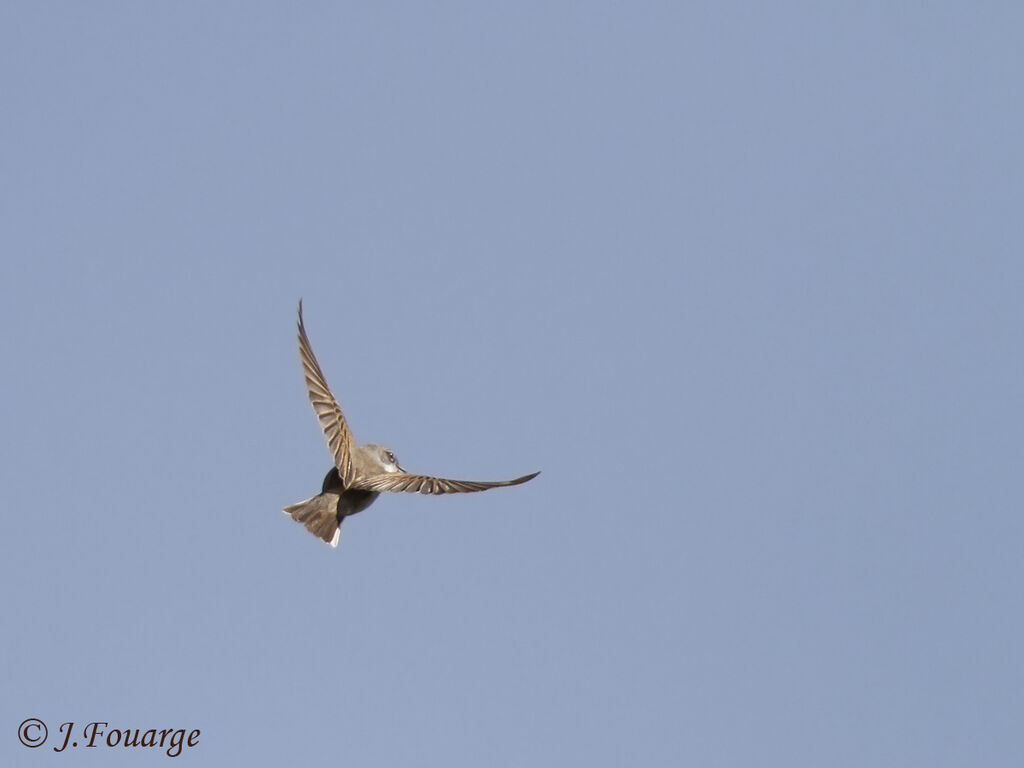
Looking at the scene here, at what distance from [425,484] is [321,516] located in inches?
76.1

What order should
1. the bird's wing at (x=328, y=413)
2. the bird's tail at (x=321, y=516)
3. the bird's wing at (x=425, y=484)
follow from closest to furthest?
the bird's wing at (x=425, y=484) → the bird's tail at (x=321, y=516) → the bird's wing at (x=328, y=413)

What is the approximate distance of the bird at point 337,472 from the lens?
14016 millimetres

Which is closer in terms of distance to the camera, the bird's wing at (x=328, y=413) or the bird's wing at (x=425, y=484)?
the bird's wing at (x=425, y=484)

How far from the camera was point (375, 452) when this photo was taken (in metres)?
14.9

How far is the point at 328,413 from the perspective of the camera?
48.2ft

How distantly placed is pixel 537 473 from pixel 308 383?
4.61m

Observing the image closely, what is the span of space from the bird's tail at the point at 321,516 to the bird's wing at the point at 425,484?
58 cm

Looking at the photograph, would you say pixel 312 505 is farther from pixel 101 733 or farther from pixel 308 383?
pixel 101 733

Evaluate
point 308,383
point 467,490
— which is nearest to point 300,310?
point 308,383

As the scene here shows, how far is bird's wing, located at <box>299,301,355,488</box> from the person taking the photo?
14.3m

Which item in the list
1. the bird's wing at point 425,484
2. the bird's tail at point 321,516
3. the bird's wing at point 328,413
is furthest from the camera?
the bird's wing at point 328,413

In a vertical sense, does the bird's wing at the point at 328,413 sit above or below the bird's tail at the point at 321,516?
above

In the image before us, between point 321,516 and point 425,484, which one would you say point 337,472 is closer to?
point 321,516

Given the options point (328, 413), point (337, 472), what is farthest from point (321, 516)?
point (328, 413)
